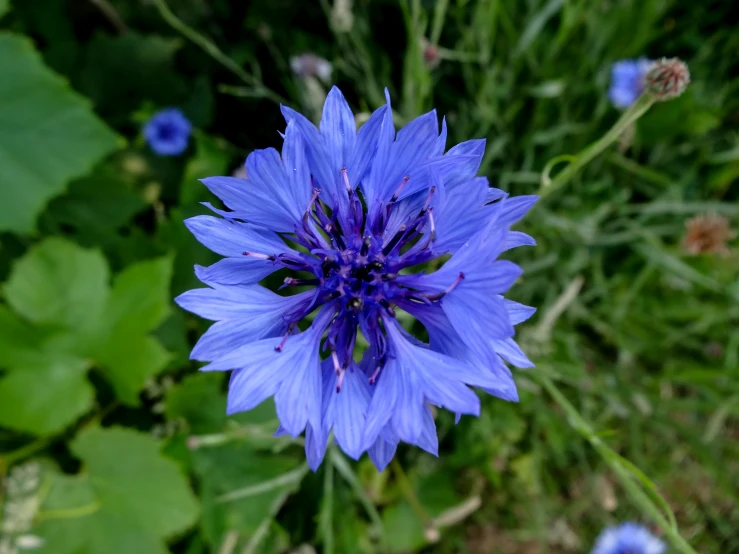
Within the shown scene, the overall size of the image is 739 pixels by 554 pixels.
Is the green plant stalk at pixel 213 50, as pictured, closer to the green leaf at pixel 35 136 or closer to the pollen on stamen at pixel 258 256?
the green leaf at pixel 35 136

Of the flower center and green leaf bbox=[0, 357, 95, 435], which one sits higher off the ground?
the flower center

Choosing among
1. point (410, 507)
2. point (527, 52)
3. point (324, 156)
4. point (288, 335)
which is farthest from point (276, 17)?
point (410, 507)

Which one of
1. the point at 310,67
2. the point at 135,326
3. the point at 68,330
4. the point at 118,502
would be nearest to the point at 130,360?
the point at 135,326

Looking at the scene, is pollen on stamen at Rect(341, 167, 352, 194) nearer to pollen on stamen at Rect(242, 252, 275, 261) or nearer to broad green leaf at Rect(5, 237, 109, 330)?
pollen on stamen at Rect(242, 252, 275, 261)

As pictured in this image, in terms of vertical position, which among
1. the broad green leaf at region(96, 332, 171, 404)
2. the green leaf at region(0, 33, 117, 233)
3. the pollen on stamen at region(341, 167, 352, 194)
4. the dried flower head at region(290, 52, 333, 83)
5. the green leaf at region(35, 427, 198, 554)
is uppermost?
the dried flower head at region(290, 52, 333, 83)

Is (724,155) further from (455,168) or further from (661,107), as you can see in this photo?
(455,168)

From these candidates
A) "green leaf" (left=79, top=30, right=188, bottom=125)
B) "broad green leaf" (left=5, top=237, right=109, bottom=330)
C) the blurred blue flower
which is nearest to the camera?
"broad green leaf" (left=5, top=237, right=109, bottom=330)

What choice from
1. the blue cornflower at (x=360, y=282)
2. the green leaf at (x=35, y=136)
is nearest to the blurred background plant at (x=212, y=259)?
the green leaf at (x=35, y=136)

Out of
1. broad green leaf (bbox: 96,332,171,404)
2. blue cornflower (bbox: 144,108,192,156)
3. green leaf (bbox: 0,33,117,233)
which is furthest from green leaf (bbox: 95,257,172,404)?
blue cornflower (bbox: 144,108,192,156)
